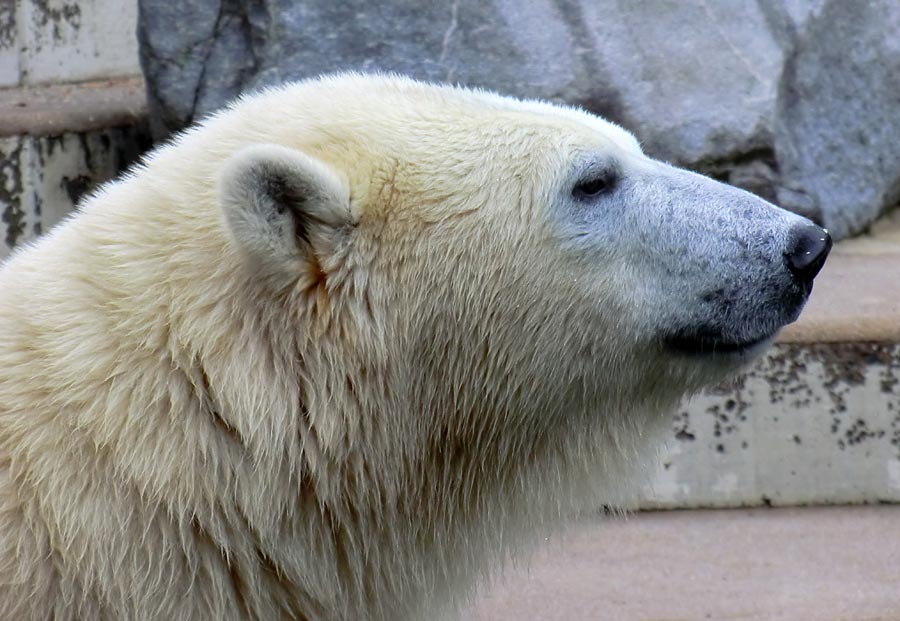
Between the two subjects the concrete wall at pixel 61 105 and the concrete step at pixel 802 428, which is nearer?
the concrete step at pixel 802 428

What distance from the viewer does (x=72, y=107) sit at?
396 cm

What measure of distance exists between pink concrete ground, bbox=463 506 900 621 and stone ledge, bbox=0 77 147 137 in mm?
1927

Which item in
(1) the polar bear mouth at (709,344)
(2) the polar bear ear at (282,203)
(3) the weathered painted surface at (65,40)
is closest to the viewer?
(2) the polar bear ear at (282,203)

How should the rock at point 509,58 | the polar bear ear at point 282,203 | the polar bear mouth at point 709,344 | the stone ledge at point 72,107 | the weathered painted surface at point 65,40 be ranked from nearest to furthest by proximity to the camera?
the polar bear ear at point 282,203 < the polar bear mouth at point 709,344 < the rock at point 509,58 < the stone ledge at point 72,107 < the weathered painted surface at point 65,40

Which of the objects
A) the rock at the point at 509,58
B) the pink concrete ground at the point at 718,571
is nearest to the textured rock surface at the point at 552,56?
the rock at the point at 509,58

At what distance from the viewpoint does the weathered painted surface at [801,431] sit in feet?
10.1

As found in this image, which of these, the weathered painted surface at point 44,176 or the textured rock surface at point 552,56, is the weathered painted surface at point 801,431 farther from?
the weathered painted surface at point 44,176

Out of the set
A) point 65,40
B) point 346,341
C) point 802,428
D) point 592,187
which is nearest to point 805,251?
point 592,187

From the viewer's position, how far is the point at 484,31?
3652 mm

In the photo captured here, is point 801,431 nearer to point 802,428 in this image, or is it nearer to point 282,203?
point 802,428

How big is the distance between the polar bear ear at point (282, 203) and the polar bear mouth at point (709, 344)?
0.49 meters

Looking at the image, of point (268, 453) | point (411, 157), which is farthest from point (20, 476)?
point (411, 157)

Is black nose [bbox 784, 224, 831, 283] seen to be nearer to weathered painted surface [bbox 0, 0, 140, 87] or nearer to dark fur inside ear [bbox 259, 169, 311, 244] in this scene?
dark fur inside ear [bbox 259, 169, 311, 244]

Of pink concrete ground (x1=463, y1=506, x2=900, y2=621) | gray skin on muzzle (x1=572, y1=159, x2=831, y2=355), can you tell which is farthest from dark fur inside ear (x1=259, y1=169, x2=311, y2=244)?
pink concrete ground (x1=463, y1=506, x2=900, y2=621)
